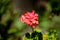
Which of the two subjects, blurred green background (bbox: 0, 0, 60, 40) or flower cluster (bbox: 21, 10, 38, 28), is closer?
flower cluster (bbox: 21, 10, 38, 28)

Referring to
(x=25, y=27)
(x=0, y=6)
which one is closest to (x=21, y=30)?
(x=25, y=27)

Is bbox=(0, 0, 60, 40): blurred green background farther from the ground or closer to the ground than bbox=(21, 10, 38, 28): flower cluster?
farther from the ground

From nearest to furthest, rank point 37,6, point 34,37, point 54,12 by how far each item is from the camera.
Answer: point 34,37 < point 54,12 < point 37,6

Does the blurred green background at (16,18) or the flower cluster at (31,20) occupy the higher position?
the blurred green background at (16,18)

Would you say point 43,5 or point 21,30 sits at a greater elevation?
point 43,5

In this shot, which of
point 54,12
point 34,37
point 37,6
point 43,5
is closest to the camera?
point 34,37

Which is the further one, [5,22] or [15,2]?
[15,2]

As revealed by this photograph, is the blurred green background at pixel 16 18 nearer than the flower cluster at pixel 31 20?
No

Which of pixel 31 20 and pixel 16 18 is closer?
pixel 31 20

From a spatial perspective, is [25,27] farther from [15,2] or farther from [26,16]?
[26,16]

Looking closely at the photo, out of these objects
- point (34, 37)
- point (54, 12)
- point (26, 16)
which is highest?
point (54, 12)

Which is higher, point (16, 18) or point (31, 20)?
point (16, 18)
